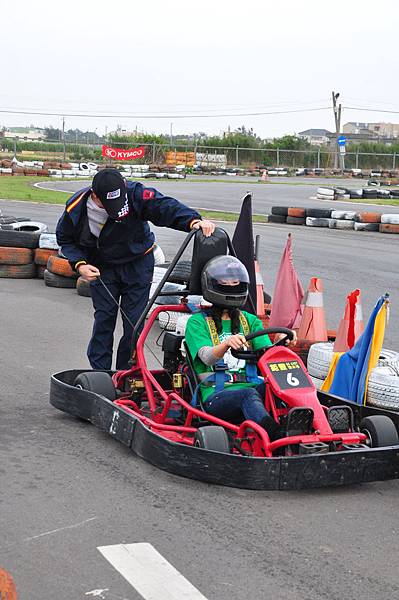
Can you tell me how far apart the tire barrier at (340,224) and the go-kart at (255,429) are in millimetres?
14746

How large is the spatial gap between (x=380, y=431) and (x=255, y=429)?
0.66 metres

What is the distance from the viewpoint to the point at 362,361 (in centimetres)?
576

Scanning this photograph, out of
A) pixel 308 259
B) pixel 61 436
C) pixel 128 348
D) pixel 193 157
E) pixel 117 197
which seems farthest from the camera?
pixel 193 157

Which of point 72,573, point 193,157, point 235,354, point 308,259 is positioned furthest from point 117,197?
point 193,157

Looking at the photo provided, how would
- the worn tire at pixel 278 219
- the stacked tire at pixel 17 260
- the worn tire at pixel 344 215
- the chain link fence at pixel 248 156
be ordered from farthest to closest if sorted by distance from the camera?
the chain link fence at pixel 248 156 < the worn tire at pixel 278 219 < the worn tire at pixel 344 215 < the stacked tire at pixel 17 260

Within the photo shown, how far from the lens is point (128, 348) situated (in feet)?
21.3

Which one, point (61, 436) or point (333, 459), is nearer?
point (333, 459)

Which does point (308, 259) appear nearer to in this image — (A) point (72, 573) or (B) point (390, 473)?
(B) point (390, 473)

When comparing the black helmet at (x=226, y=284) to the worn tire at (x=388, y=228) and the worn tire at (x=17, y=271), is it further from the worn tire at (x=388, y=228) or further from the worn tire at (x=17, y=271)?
the worn tire at (x=388, y=228)

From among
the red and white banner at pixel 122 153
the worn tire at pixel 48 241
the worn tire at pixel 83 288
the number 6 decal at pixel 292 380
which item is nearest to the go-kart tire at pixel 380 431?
the number 6 decal at pixel 292 380

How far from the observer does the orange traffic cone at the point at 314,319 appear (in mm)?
7418

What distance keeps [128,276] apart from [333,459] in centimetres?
237

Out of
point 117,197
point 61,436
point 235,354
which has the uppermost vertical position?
point 117,197

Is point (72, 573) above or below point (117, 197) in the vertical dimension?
below
